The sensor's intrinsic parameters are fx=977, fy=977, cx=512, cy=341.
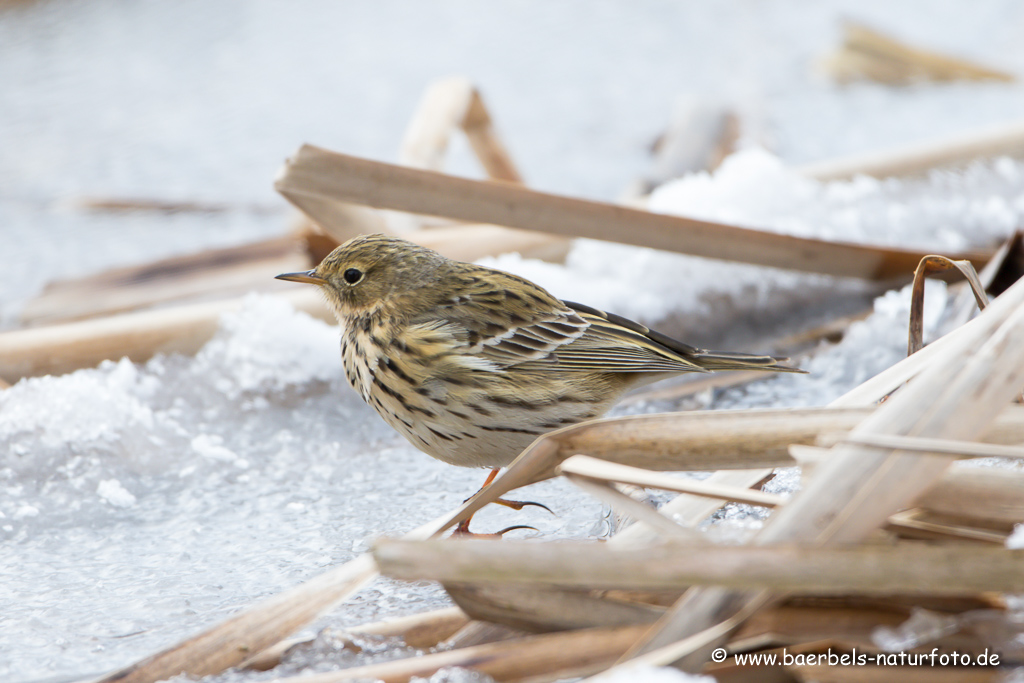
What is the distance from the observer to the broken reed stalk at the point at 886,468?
1572mm

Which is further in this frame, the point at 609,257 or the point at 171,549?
the point at 609,257

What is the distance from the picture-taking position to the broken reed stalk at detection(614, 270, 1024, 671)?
1572 mm

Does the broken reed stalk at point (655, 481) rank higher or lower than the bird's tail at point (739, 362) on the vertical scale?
lower

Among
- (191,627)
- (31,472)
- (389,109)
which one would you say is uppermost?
(389,109)

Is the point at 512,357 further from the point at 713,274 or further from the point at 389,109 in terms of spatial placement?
the point at 389,109

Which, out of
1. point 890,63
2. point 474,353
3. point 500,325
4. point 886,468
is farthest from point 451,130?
point 890,63

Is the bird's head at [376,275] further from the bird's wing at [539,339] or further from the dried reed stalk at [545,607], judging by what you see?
the dried reed stalk at [545,607]

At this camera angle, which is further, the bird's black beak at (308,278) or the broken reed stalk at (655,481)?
the bird's black beak at (308,278)

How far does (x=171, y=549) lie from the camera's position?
96.6 inches

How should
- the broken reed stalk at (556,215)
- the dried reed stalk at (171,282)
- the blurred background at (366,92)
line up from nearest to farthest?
1. the broken reed stalk at (556,215)
2. the dried reed stalk at (171,282)
3. the blurred background at (366,92)

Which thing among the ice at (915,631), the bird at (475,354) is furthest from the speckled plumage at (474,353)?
the ice at (915,631)

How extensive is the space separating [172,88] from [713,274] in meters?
3.72

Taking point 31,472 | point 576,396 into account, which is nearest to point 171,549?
point 31,472

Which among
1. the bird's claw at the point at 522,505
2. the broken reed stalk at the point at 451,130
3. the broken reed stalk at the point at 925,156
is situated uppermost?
the broken reed stalk at the point at 451,130
